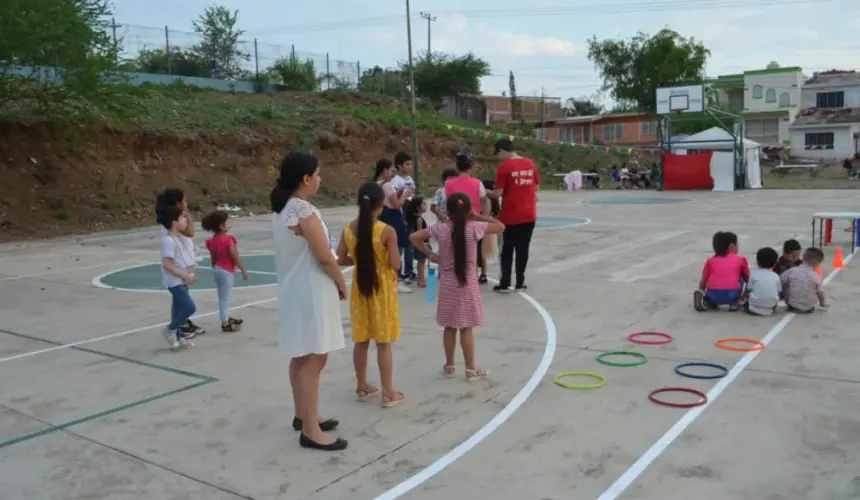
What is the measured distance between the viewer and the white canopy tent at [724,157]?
30.8 meters

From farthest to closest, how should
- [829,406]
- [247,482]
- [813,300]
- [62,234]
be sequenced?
[62,234] → [813,300] → [829,406] → [247,482]

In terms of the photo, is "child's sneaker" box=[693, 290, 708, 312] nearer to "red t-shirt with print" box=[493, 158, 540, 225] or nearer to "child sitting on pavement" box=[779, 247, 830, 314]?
"child sitting on pavement" box=[779, 247, 830, 314]

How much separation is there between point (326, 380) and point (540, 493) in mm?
2532

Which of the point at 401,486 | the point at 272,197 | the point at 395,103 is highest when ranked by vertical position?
the point at 395,103

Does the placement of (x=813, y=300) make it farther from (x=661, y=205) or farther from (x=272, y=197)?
(x=661, y=205)

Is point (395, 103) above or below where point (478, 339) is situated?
above

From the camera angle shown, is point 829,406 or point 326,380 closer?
point 829,406

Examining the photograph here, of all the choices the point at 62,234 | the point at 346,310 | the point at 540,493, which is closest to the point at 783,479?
the point at 540,493

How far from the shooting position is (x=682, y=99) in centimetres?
3350

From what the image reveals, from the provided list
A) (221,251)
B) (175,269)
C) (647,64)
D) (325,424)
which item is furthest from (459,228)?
(647,64)

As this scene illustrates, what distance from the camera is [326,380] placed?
601 centimetres

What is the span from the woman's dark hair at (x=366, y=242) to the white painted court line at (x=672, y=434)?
201 cm

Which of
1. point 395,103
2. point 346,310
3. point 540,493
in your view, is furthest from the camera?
point 395,103

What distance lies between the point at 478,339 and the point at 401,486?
10.5 ft
